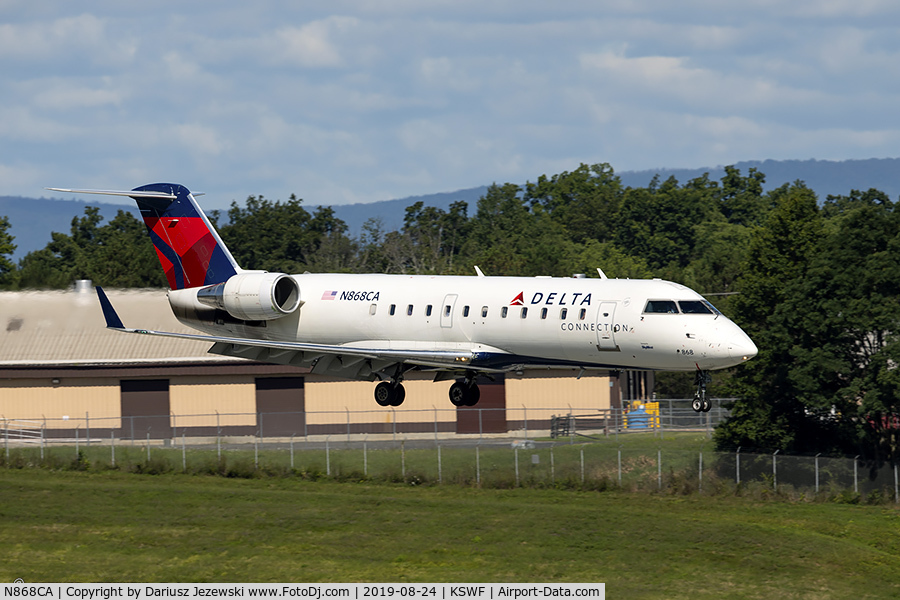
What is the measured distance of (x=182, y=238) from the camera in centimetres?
4603

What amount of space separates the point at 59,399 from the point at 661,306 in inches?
2055

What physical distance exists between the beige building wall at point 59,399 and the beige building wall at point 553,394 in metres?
25.2

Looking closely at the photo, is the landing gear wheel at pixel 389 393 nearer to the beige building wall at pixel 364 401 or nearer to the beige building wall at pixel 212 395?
the beige building wall at pixel 364 401

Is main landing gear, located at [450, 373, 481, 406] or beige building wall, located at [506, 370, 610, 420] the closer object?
main landing gear, located at [450, 373, 481, 406]

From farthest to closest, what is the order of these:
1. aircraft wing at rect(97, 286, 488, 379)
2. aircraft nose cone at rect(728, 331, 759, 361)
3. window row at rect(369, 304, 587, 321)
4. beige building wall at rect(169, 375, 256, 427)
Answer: beige building wall at rect(169, 375, 256, 427), aircraft wing at rect(97, 286, 488, 379), window row at rect(369, 304, 587, 321), aircraft nose cone at rect(728, 331, 759, 361)

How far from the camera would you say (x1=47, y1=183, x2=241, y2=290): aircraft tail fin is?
149 ft

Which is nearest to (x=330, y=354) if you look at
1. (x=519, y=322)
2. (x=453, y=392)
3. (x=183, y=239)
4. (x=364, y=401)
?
(x=453, y=392)

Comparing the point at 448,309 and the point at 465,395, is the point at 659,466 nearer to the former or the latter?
the point at 465,395

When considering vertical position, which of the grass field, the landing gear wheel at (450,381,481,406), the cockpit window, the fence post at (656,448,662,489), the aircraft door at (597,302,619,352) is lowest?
the grass field

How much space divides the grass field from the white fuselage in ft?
33.9

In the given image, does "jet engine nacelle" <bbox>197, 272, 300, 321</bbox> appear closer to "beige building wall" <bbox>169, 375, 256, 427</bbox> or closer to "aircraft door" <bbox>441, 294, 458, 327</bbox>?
"aircraft door" <bbox>441, 294, 458, 327</bbox>

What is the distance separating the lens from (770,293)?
73688 millimetres

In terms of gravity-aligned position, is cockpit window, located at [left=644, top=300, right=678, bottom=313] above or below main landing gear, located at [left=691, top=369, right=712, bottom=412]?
above

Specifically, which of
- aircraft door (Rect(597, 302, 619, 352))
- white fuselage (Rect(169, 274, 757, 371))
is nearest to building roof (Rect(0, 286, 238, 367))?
white fuselage (Rect(169, 274, 757, 371))
